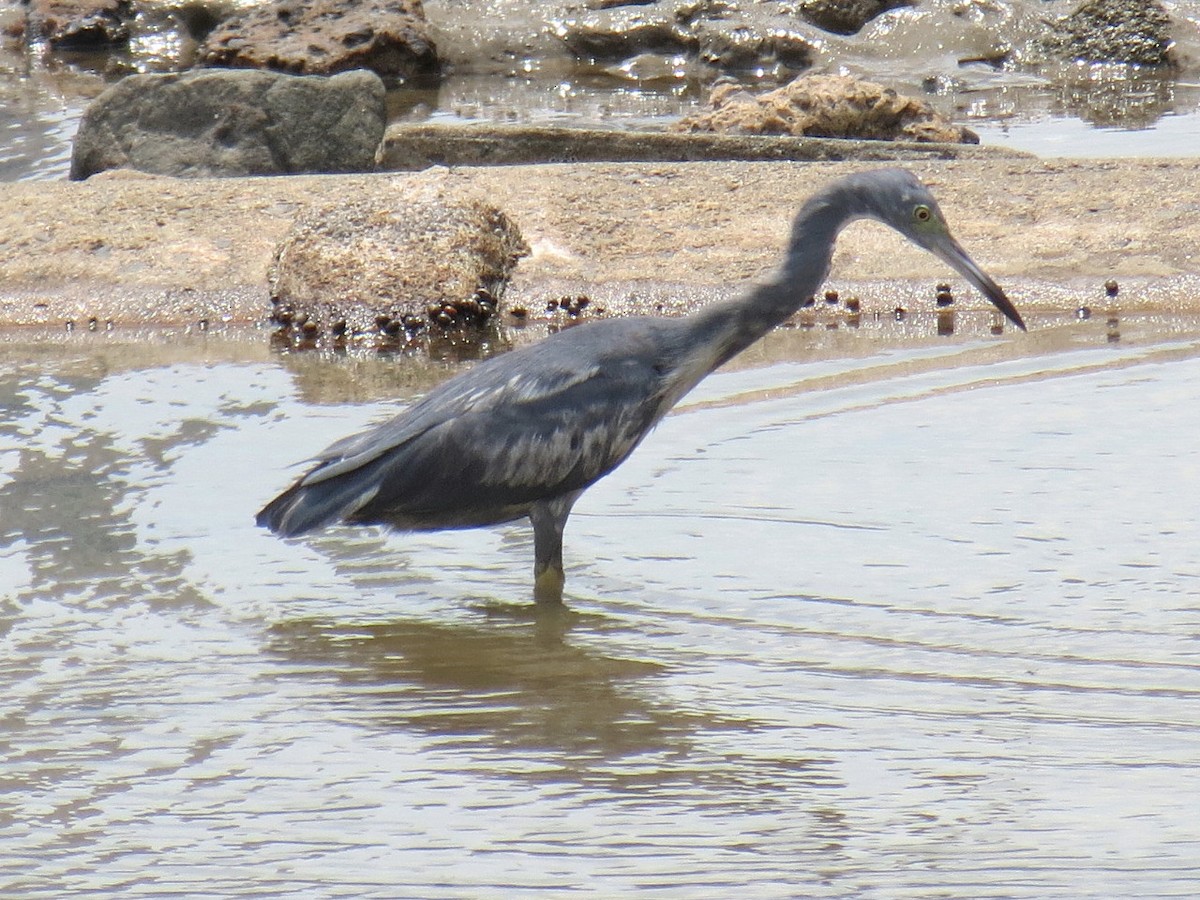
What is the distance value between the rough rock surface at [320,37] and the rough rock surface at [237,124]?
236 inches

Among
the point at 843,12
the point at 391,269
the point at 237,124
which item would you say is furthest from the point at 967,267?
the point at 843,12

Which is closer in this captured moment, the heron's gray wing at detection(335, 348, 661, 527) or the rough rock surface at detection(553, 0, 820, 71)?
the heron's gray wing at detection(335, 348, 661, 527)

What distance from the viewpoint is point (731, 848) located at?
3.73 meters

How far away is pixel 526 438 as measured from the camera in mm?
5574

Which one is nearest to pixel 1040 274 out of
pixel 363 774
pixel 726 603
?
pixel 726 603

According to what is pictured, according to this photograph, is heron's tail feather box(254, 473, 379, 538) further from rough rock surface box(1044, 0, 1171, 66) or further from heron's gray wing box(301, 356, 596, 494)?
rough rock surface box(1044, 0, 1171, 66)

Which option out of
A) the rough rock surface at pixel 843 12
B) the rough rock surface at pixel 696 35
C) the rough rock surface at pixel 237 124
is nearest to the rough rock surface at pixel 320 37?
the rough rock surface at pixel 696 35

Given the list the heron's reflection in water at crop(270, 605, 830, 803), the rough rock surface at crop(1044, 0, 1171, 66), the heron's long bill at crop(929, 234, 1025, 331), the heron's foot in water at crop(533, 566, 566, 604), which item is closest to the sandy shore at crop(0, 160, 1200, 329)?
the heron's long bill at crop(929, 234, 1025, 331)

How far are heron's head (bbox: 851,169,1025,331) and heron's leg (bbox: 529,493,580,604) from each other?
1428 mm

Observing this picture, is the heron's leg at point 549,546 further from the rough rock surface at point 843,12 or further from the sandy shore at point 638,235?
the rough rock surface at point 843,12

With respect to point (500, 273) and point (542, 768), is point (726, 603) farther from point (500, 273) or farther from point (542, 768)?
point (500, 273)

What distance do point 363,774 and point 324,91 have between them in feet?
26.9

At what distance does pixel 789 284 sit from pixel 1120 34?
46.6 feet

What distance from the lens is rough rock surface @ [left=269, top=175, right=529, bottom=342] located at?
8.85 m
